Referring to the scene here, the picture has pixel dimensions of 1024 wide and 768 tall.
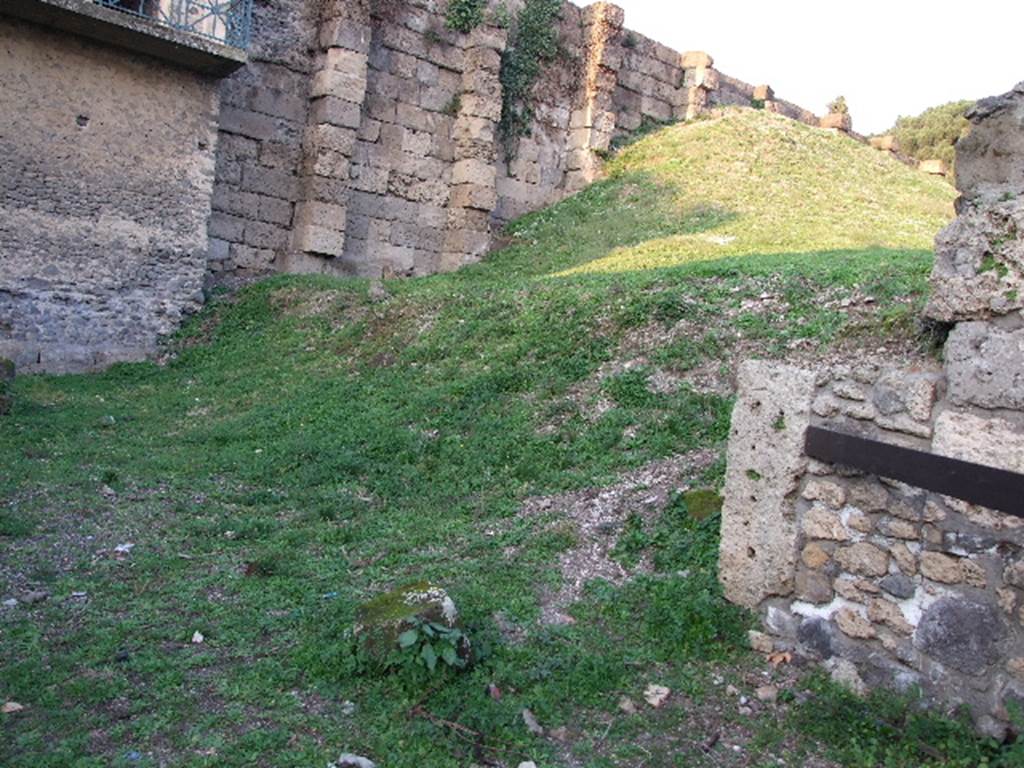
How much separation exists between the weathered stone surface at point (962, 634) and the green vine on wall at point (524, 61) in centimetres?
1307

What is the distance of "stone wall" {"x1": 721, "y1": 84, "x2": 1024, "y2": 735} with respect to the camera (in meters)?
3.70

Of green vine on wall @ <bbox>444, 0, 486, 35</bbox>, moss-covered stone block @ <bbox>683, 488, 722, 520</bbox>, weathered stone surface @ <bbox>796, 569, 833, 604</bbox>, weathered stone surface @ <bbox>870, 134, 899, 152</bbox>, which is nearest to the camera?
weathered stone surface @ <bbox>796, 569, 833, 604</bbox>

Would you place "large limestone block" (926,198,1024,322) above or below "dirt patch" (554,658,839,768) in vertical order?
above

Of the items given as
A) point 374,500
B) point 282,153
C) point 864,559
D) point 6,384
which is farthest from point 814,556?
point 282,153

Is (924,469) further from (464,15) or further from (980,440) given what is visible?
(464,15)

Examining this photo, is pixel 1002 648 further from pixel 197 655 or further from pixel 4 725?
pixel 4 725

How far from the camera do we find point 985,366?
12.6 ft

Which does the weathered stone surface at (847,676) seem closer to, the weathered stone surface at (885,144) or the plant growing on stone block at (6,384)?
the plant growing on stone block at (6,384)

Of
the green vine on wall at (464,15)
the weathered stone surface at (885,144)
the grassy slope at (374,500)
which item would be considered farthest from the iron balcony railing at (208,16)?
the weathered stone surface at (885,144)

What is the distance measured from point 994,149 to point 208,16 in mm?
9655

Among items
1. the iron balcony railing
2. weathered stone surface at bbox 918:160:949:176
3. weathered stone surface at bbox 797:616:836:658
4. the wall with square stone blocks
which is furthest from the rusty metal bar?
weathered stone surface at bbox 918:160:949:176

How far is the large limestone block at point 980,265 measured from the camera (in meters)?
3.82

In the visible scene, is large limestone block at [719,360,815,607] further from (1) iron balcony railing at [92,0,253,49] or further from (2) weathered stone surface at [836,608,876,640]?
(1) iron balcony railing at [92,0,253,49]

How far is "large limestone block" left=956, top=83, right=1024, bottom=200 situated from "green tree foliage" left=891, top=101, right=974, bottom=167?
3010 centimetres
